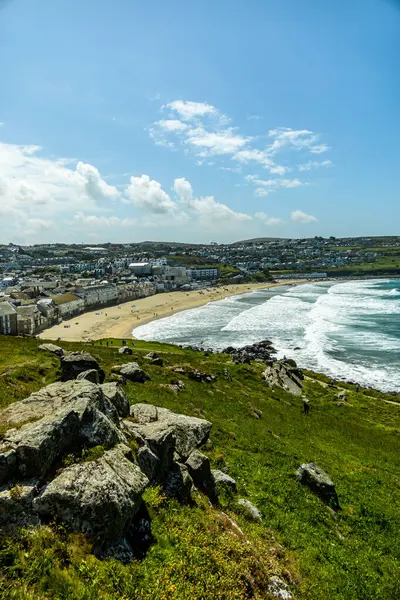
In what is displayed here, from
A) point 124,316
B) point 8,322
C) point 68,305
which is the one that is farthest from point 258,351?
point 68,305

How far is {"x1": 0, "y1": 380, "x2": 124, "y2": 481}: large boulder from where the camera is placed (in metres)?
7.47

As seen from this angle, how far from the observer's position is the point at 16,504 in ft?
22.7

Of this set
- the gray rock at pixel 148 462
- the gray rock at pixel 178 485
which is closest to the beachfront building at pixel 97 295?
the gray rock at pixel 178 485

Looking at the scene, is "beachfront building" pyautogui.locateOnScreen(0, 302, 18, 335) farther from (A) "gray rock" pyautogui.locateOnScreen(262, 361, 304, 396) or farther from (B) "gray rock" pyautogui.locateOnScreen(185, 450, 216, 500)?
(B) "gray rock" pyautogui.locateOnScreen(185, 450, 216, 500)

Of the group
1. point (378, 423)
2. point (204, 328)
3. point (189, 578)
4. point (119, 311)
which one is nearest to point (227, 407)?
point (378, 423)

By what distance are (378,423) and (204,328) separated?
193 feet

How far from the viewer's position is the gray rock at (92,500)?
696 centimetres

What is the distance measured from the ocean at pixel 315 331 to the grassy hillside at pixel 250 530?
91.5 ft

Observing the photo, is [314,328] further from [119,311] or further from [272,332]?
[119,311]

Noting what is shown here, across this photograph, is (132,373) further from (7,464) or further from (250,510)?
(7,464)

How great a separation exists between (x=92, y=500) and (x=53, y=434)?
5.81 feet

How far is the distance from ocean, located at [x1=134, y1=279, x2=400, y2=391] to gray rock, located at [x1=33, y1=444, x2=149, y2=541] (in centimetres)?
4611

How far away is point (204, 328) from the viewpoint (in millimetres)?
88250

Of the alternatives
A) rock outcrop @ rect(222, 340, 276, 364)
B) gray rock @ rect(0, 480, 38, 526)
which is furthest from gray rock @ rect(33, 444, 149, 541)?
rock outcrop @ rect(222, 340, 276, 364)
